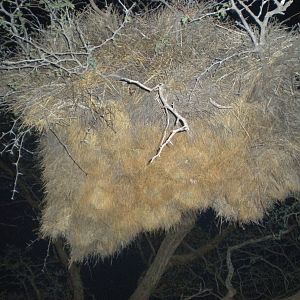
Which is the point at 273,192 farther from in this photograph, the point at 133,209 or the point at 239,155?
the point at 133,209

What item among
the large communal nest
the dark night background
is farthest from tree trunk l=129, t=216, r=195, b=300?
the large communal nest

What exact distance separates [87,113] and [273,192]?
1079 mm

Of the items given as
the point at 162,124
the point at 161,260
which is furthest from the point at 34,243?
the point at 162,124

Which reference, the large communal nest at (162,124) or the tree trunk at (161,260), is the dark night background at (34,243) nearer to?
the tree trunk at (161,260)

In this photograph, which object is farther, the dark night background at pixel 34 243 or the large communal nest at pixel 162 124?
the dark night background at pixel 34 243

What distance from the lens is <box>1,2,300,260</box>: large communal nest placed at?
1897 mm

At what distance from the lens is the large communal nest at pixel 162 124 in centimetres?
190

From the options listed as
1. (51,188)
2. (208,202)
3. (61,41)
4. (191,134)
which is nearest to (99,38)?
(61,41)

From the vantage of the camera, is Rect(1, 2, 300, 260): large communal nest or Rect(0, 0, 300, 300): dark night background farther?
Rect(0, 0, 300, 300): dark night background

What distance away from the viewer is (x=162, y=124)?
2.00m

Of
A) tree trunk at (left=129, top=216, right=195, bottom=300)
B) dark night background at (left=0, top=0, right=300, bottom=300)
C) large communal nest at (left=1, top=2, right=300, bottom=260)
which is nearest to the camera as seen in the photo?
large communal nest at (left=1, top=2, right=300, bottom=260)

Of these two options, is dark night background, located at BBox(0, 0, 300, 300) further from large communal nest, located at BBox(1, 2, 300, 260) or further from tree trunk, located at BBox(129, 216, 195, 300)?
large communal nest, located at BBox(1, 2, 300, 260)

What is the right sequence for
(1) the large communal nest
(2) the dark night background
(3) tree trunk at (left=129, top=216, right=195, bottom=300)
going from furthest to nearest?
(2) the dark night background < (3) tree trunk at (left=129, top=216, right=195, bottom=300) < (1) the large communal nest

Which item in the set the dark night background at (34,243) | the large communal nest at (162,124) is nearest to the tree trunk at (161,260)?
the dark night background at (34,243)
